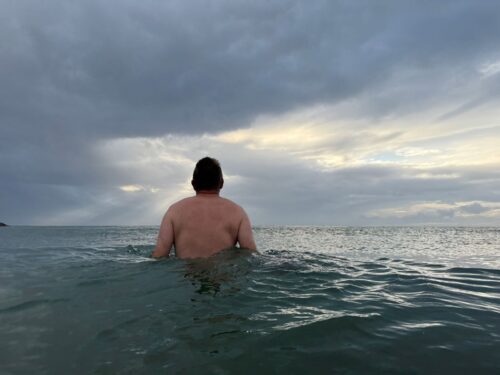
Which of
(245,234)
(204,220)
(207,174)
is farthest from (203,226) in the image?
(207,174)

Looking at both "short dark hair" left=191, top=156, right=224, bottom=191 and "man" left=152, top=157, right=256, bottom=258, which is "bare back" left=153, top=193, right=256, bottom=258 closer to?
"man" left=152, top=157, right=256, bottom=258

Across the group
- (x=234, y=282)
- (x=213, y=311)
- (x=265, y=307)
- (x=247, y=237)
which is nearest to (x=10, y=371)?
(x=213, y=311)

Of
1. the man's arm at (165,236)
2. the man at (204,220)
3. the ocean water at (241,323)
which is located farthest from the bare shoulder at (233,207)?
the man's arm at (165,236)

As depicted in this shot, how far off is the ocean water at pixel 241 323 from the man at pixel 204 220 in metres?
0.33

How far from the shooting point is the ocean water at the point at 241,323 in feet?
8.74

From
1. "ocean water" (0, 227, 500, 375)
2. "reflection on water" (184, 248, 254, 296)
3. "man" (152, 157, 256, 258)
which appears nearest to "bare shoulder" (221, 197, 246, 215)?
"man" (152, 157, 256, 258)

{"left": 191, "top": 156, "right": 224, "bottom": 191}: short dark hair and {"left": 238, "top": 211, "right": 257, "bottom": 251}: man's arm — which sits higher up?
{"left": 191, "top": 156, "right": 224, "bottom": 191}: short dark hair

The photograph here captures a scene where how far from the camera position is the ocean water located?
2.66 meters

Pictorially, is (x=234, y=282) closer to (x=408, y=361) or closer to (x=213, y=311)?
(x=213, y=311)

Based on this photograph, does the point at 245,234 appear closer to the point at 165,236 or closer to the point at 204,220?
the point at 204,220

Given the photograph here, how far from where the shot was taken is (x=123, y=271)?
6.61 m

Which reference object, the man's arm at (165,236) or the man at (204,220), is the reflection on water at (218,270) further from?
the man's arm at (165,236)

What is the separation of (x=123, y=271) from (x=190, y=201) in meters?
1.91

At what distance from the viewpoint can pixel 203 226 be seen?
6449 millimetres
